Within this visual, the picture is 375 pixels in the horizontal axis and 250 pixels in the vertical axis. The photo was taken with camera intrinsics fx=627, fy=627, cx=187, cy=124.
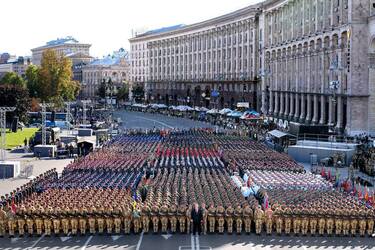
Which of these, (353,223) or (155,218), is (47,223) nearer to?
(155,218)

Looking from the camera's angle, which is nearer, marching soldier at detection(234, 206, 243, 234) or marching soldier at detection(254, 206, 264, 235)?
marching soldier at detection(254, 206, 264, 235)

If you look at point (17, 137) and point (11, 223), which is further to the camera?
point (17, 137)

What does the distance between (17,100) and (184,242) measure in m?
63.8

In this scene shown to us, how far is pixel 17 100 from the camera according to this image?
84562 millimetres

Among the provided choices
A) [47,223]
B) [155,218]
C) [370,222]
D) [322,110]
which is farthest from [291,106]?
[47,223]

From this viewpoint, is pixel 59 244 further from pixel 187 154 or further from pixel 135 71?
pixel 135 71

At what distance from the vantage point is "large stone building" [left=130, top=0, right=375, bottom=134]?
58094 mm

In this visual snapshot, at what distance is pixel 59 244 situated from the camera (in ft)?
82.8

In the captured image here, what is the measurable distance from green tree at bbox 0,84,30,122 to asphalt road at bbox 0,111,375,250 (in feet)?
199

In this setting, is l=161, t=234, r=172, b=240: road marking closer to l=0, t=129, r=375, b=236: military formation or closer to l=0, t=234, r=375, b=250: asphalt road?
l=0, t=234, r=375, b=250: asphalt road

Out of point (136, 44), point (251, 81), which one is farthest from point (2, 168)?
point (136, 44)

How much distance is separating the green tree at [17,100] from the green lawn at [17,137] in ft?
8.26

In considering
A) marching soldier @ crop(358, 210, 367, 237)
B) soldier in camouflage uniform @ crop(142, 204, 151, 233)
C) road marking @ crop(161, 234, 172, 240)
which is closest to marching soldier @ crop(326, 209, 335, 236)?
marching soldier @ crop(358, 210, 367, 237)

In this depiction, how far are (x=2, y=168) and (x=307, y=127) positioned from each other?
26.0 metres
